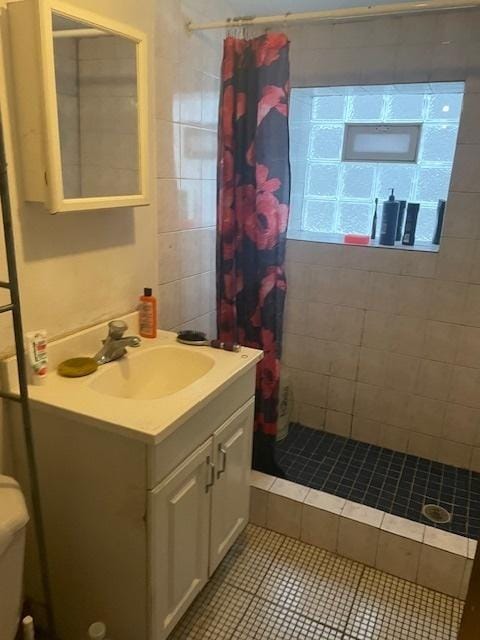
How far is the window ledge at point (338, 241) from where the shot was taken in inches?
91.7

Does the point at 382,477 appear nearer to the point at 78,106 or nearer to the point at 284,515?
the point at 284,515

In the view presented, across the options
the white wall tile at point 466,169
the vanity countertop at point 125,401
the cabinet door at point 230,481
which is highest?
the white wall tile at point 466,169

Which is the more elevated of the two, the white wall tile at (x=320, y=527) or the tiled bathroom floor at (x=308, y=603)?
the white wall tile at (x=320, y=527)

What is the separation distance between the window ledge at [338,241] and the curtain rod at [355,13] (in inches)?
39.0

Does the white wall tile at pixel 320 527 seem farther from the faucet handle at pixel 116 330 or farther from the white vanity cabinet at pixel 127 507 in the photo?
the faucet handle at pixel 116 330

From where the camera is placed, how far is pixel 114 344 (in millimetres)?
1568

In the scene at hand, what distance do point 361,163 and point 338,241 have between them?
426mm

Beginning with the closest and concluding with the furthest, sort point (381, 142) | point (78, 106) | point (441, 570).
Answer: point (78, 106), point (441, 570), point (381, 142)

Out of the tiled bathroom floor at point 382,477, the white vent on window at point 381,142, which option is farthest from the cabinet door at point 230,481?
the white vent on window at point 381,142

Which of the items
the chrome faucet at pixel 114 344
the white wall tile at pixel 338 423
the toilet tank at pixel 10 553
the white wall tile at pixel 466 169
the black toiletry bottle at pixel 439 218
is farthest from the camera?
the white wall tile at pixel 338 423

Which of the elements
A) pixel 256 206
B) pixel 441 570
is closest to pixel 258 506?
pixel 441 570

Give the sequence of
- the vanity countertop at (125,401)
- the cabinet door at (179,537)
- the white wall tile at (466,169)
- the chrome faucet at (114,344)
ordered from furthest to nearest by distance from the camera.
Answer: the white wall tile at (466,169) → the chrome faucet at (114,344) → the cabinet door at (179,537) → the vanity countertop at (125,401)

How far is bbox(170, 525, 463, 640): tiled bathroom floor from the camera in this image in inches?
64.6

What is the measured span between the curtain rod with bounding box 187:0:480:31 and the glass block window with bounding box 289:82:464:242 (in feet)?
2.33
